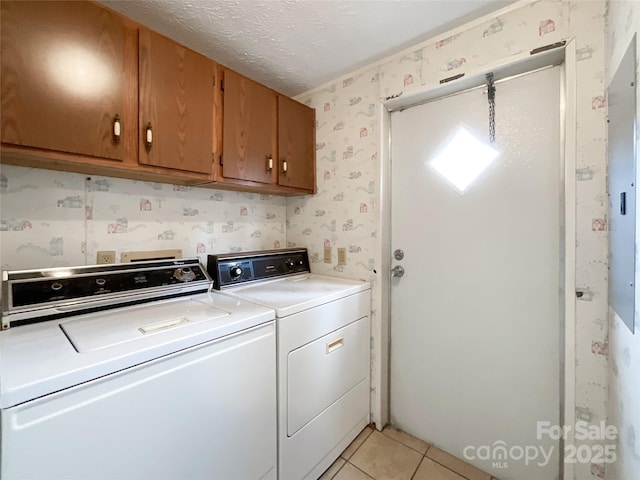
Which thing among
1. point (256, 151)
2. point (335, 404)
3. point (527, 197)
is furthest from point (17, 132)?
point (527, 197)

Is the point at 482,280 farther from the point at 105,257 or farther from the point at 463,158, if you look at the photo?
the point at 105,257

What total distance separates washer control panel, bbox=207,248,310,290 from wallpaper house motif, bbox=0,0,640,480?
151 mm

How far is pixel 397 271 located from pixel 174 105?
1568mm

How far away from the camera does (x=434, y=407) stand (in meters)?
1.69

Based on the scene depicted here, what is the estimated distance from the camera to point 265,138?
1.77 metres

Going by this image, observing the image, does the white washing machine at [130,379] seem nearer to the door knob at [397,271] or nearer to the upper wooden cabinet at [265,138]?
the upper wooden cabinet at [265,138]

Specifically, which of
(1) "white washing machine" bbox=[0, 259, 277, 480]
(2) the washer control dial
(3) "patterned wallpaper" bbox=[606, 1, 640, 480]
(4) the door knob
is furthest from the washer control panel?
(3) "patterned wallpaper" bbox=[606, 1, 640, 480]

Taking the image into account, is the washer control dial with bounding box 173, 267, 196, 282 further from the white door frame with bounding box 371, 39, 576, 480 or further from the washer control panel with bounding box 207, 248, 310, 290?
the white door frame with bounding box 371, 39, 576, 480

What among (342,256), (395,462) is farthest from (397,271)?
(395,462)

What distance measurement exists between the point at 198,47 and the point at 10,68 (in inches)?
35.7

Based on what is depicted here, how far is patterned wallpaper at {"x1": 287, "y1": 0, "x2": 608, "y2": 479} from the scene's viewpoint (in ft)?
3.79

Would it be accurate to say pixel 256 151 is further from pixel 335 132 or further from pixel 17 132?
pixel 17 132

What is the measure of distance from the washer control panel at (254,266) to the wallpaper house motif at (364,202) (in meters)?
0.15

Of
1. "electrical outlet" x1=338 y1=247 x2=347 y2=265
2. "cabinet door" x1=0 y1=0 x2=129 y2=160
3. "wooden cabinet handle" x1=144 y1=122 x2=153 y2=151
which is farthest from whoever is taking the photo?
"electrical outlet" x1=338 y1=247 x2=347 y2=265
